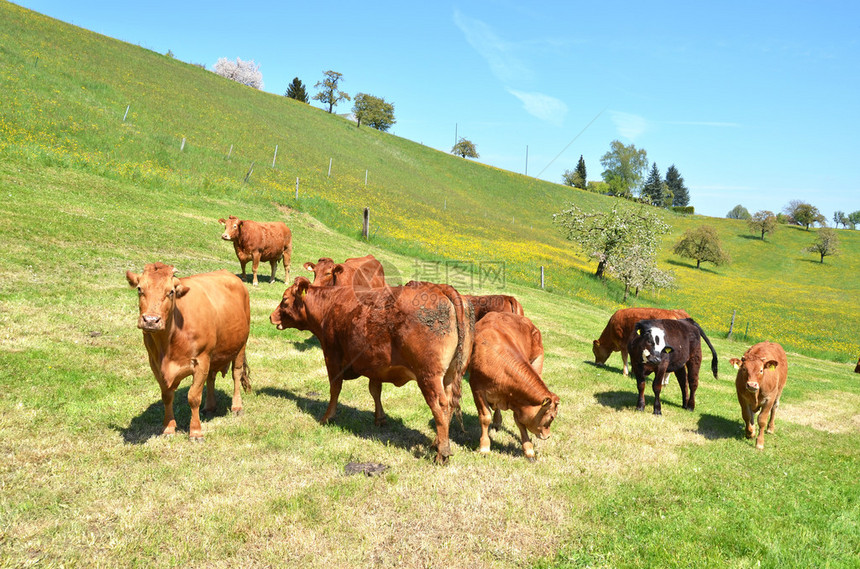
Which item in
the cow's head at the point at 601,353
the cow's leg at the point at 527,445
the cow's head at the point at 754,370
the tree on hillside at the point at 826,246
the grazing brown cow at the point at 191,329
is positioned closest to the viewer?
the grazing brown cow at the point at 191,329

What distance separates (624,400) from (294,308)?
6.81 m

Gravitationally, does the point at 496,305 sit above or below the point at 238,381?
above

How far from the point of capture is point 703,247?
64.8 meters

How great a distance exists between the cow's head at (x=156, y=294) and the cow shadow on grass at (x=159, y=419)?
1.55 meters

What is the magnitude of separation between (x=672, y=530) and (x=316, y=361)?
22.8 ft

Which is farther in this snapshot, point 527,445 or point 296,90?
point 296,90

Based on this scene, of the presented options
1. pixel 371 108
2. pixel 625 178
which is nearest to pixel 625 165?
pixel 625 178

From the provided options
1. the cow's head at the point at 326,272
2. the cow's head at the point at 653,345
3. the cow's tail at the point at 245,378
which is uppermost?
the cow's head at the point at 326,272

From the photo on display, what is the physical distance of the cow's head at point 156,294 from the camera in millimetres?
4949

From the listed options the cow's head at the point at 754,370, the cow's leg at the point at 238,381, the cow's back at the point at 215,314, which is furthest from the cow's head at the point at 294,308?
the cow's head at the point at 754,370

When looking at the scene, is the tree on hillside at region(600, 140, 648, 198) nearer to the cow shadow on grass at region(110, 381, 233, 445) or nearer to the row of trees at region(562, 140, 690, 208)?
the row of trees at region(562, 140, 690, 208)

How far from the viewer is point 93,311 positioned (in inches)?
383

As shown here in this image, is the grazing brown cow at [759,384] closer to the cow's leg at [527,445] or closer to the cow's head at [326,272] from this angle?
the cow's leg at [527,445]

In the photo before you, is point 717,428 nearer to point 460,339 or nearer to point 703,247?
point 460,339
